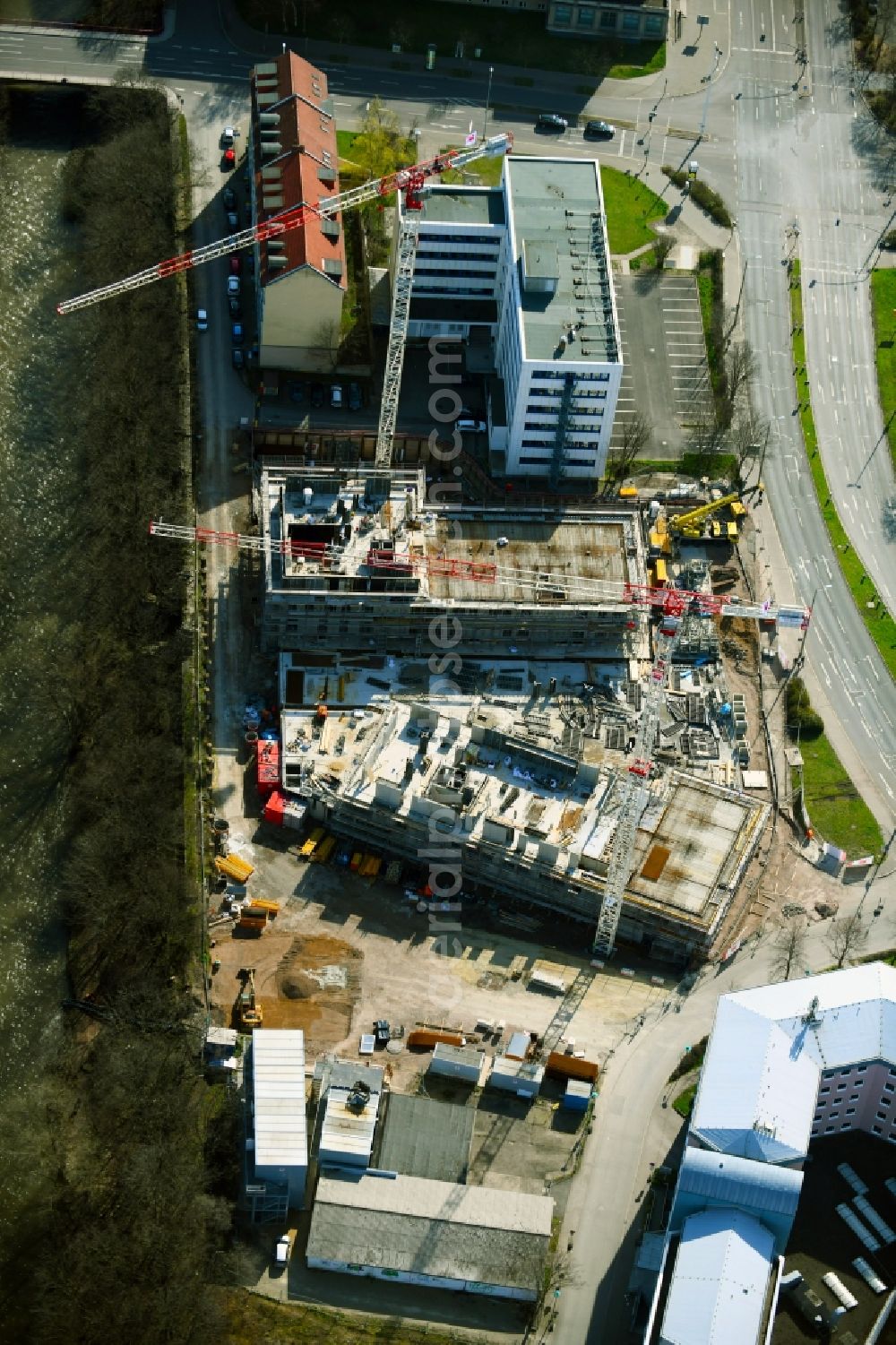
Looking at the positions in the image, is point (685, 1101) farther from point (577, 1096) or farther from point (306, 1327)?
point (306, 1327)

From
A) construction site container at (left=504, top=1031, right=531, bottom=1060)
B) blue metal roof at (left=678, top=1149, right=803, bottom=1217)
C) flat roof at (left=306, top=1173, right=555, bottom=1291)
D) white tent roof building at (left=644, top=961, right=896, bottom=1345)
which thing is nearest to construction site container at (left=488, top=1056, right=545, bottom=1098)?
construction site container at (left=504, top=1031, right=531, bottom=1060)

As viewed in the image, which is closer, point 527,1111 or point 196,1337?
point 196,1337

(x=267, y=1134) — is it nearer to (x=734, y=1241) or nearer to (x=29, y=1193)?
(x=29, y=1193)

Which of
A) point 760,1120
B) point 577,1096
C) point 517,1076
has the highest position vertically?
point 517,1076

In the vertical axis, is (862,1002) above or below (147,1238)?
above

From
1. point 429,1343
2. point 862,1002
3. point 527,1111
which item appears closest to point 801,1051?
point 862,1002

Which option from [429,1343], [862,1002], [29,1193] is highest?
[862,1002]

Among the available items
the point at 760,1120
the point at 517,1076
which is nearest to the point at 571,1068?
the point at 517,1076

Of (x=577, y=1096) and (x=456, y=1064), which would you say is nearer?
(x=577, y=1096)
